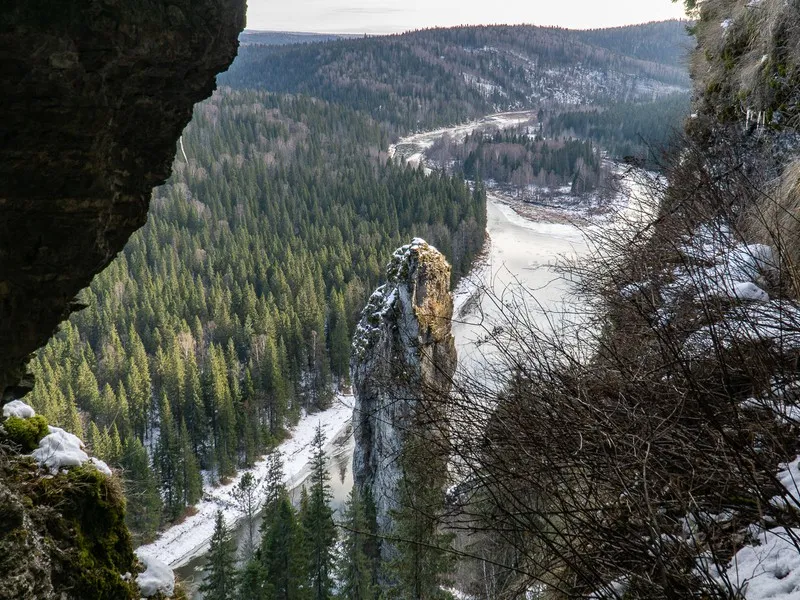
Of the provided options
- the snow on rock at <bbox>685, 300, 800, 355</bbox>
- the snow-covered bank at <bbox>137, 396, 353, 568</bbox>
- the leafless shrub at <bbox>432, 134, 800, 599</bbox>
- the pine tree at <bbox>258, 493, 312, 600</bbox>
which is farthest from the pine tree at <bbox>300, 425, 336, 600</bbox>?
the snow on rock at <bbox>685, 300, 800, 355</bbox>

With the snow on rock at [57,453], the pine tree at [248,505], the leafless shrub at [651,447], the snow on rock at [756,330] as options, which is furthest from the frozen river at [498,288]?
the snow on rock at [57,453]

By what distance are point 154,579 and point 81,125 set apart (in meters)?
5.46

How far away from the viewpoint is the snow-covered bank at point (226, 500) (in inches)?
1335

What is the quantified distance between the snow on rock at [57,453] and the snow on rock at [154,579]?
158 cm

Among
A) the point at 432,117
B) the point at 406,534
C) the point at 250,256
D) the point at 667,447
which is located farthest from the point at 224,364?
the point at 432,117

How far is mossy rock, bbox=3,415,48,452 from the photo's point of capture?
670 centimetres

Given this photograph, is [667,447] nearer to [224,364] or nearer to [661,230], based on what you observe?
[661,230]

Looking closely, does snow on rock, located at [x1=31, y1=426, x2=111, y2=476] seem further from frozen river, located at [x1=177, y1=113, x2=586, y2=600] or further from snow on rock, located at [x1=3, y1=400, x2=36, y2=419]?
frozen river, located at [x1=177, y1=113, x2=586, y2=600]

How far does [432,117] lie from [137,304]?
13567 centimetres

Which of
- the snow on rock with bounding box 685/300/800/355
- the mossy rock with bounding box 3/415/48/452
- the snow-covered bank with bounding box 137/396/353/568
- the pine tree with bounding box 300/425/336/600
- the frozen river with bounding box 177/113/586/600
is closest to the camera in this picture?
the snow on rock with bounding box 685/300/800/355

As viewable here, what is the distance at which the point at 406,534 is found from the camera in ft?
39.3

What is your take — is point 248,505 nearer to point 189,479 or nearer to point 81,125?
point 189,479

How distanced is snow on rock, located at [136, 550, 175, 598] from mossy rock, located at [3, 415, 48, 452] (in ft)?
6.55

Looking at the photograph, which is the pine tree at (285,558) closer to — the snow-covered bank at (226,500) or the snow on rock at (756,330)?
the snow-covered bank at (226,500)
